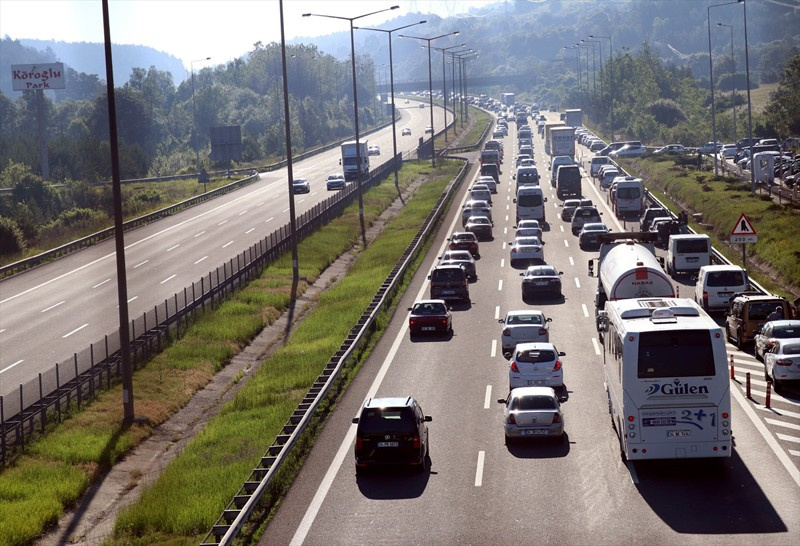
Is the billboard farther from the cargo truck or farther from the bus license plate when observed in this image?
the bus license plate

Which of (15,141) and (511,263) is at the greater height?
(15,141)

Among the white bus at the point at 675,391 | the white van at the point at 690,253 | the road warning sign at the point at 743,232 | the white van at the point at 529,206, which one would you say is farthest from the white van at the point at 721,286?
the white van at the point at 529,206

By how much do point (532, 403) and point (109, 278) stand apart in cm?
3916

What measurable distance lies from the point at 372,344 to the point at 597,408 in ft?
42.2

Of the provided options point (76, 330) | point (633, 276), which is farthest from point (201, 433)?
point (76, 330)

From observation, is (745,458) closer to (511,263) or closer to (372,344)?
(372,344)

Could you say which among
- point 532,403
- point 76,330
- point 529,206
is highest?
point 529,206

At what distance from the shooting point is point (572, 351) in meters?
42.1

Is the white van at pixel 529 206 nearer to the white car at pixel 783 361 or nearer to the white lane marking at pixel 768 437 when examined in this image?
the white car at pixel 783 361

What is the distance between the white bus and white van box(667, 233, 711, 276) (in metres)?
30.9

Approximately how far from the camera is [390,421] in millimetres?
27266

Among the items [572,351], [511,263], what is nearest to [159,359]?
[572,351]

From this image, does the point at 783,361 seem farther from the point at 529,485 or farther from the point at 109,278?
the point at 109,278

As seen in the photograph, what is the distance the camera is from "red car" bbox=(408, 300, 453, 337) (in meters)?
45.6
